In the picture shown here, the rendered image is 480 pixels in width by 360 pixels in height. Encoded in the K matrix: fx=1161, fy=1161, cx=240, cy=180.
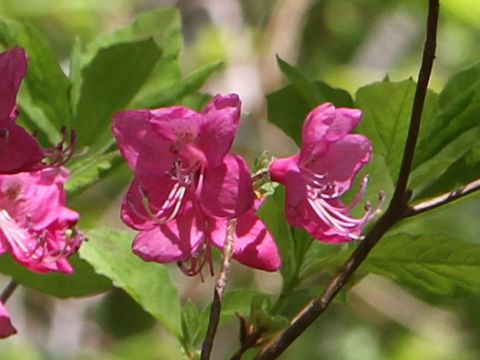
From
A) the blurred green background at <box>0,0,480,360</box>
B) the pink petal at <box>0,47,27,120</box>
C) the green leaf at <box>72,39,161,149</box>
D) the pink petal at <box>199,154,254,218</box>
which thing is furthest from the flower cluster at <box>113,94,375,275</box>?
the blurred green background at <box>0,0,480,360</box>

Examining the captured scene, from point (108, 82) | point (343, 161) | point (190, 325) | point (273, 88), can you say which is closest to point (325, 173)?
point (343, 161)

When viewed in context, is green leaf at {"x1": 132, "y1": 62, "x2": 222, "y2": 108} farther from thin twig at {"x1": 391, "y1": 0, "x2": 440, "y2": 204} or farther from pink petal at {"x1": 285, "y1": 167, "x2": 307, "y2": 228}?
thin twig at {"x1": 391, "y1": 0, "x2": 440, "y2": 204}

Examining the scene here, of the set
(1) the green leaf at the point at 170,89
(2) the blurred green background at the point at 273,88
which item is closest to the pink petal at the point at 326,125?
(1) the green leaf at the point at 170,89

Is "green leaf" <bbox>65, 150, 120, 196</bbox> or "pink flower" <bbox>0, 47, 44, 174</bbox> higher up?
"pink flower" <bbox>0, 47, 44, 174</bbox>

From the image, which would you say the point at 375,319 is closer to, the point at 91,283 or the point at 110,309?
the point at 110,309

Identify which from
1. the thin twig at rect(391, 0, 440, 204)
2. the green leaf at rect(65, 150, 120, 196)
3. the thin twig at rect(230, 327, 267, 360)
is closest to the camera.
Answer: the thin twig at rect(391, 0, 440, 204)
